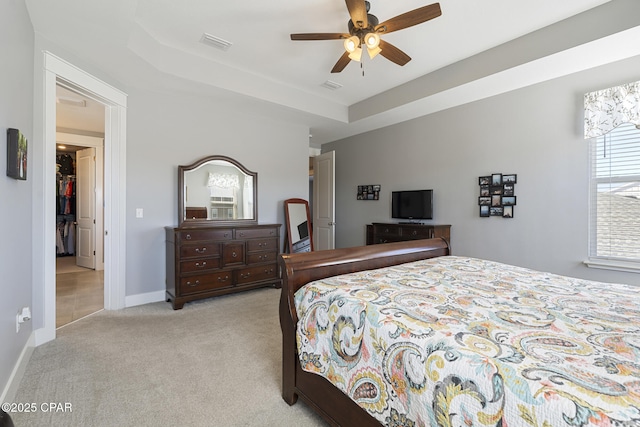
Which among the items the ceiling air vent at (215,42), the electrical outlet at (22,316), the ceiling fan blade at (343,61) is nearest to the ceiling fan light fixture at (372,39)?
the ceiling fan blade at (343,61)

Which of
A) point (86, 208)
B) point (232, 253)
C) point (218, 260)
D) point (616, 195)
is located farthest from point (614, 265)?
point (86, 208)

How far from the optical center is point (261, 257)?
3.98 metres

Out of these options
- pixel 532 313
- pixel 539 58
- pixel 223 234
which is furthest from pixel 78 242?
pixel 539 58

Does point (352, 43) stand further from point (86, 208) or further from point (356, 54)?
point (86, 208)

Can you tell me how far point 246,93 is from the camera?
3.77 metres

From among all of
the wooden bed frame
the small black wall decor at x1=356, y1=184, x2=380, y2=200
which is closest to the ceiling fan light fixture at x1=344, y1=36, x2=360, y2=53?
the wooden bed frame

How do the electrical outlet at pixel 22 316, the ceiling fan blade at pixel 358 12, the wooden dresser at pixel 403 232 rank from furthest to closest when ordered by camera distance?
the wooden dresser at pixel 403 232 < the ceiling fan blade at pixel 358 12 < the electrical outlet at pixel 22 316

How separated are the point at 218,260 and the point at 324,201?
256cm

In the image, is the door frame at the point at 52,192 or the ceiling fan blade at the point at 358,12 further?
the door frame at the point at 52,192

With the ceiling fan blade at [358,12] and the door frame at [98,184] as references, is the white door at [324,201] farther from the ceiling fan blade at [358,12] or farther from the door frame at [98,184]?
the door frame at [98,184]

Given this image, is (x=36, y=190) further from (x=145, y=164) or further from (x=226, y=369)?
(x=226, y=369)

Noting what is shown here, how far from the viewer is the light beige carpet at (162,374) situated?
5.29 feet

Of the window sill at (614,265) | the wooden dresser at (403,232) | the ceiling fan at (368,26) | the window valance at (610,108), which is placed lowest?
the window sill at (614,265)

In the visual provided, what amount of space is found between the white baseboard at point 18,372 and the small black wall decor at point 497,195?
472 cm
